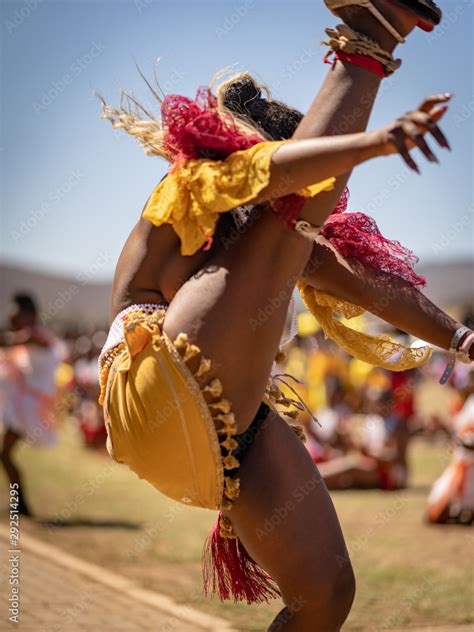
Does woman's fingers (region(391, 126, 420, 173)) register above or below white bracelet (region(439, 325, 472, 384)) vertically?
above

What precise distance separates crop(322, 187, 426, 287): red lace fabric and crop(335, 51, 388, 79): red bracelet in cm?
70

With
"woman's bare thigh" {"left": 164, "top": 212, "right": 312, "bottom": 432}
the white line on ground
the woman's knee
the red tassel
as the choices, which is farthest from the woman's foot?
the white line on ground

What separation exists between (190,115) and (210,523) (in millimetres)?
6615

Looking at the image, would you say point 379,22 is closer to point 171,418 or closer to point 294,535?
point 171,418

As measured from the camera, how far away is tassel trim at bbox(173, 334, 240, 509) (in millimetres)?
2490

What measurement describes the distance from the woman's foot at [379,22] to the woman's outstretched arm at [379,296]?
772mm

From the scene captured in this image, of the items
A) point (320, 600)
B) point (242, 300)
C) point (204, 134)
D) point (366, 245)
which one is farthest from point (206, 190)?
point (320, 600)

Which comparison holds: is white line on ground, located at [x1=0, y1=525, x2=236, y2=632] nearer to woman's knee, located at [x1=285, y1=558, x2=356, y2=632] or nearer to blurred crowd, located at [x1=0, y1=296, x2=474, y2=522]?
blurred crowd, located at [x1=0, y1=296, x2=474, y2=522]

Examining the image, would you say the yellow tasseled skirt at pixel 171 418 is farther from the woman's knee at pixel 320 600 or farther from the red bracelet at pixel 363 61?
the red bracelet at pixel 363 61

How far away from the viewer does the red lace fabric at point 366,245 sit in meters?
3.06

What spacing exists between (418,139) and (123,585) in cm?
440

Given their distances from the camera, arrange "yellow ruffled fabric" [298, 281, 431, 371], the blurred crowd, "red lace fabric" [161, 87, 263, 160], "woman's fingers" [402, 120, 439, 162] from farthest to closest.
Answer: the blurred crowd < "yellow ruffled fabric" [298, 281, 431, 371] < "red lace fabric" [161, 87, 263, 160] < "woman's fingers" [402, 120, 439, 162]

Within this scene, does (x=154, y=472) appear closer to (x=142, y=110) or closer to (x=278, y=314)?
(x=278, y=314)

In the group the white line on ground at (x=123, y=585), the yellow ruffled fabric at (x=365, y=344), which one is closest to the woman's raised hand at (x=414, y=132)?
the yellow ruffled fabric at (x=365, y=344)
